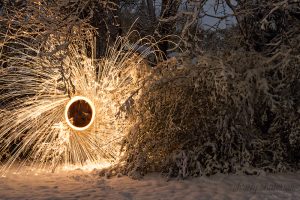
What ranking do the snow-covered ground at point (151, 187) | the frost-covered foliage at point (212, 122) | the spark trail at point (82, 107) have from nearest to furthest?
1. the snow-covered ground at point (151, 187)
2. the frost-covered foliage at point (212, 122)
3. the spark trail at point (82, 107)

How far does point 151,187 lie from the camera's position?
812 centimetres

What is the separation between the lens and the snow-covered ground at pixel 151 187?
7469mm

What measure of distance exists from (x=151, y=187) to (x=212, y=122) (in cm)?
176

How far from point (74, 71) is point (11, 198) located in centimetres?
349

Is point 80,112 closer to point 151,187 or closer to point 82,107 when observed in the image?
Answer: point 82,107

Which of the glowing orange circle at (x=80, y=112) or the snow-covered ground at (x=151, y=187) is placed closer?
the snow-covered ground at (x=151, y=187)

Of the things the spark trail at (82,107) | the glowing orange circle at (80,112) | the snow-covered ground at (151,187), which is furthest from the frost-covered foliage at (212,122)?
the glowing orange circle at (80,112)

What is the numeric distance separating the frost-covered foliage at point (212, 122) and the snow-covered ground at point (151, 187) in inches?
12.1

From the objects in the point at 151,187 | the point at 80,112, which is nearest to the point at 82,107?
the point at 80,112

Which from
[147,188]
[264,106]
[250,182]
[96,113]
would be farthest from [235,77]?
[96,113]

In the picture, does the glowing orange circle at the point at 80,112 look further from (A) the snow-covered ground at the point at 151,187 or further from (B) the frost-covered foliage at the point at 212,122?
(A) the snow-covered ground at the point at 151,187

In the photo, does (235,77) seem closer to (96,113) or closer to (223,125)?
(223,125)

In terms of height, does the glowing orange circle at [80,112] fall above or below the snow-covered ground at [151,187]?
above

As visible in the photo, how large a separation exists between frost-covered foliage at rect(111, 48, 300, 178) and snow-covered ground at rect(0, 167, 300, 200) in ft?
1.01
